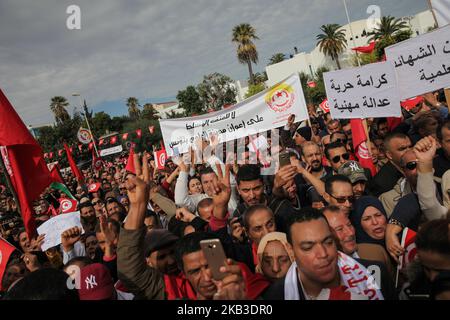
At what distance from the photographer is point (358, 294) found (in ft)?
5.75

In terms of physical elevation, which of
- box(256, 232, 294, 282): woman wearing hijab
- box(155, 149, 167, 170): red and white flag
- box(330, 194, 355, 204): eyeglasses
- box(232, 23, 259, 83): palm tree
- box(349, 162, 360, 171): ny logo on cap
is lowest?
box(256, 232, 294, 282): woman wearing hijab

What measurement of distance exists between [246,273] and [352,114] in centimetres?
379

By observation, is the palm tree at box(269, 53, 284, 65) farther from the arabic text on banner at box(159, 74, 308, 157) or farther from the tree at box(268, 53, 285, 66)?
the arabic text on banner at box(159, 74, 308, 157)

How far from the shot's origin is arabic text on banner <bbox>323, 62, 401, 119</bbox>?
14.8 feet

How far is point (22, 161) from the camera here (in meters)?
4.03

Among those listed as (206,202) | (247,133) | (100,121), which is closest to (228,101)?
(100,121)

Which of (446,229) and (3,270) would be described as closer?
(446,229)

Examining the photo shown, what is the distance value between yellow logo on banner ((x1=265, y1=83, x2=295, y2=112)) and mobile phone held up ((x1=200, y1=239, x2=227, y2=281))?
5636 millimetres

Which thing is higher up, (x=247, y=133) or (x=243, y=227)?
(x=247, y=133)

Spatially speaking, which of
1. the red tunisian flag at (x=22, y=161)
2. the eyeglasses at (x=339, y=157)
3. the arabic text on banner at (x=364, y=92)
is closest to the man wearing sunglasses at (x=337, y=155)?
the eyeglasses at (x=339, y=157)

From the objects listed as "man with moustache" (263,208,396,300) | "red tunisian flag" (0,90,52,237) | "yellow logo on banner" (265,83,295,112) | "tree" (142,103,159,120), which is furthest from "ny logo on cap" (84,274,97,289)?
"tree" (142,103,159,120)

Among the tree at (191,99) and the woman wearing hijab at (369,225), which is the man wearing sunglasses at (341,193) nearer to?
the woman wearing hijab at (369,225)
